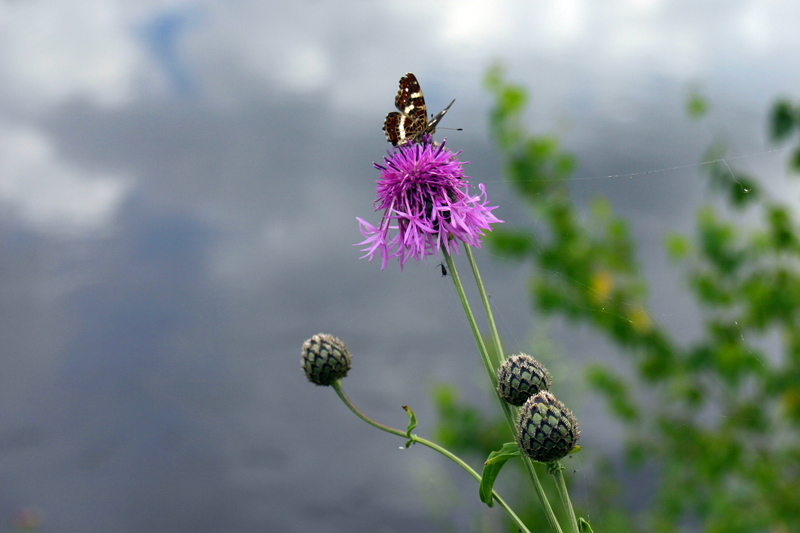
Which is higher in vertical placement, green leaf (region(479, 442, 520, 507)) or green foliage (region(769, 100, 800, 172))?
green foliage (region(769, 100, 800, 172))

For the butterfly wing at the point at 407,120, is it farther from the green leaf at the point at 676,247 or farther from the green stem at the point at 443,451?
the green leaf at the point at 676,247

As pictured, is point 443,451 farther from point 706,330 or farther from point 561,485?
point 706,330

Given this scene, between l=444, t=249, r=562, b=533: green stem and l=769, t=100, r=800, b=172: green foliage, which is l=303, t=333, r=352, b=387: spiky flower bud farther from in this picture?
l=769, t=100, r=800, b=172: green foliage

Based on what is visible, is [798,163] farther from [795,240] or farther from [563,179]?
[563,179]

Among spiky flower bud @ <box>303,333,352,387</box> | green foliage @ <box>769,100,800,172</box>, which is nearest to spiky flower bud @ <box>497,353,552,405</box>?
spiky flower bud @ <box>303,333,352,387</box>

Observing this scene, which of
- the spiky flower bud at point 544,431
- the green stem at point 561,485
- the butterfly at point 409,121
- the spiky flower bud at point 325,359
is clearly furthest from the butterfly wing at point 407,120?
the green stem at point 561,485

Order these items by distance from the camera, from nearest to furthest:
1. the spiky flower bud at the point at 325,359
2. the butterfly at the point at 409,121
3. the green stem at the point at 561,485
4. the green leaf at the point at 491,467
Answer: the green stem at the point at 561,485
the green leaf at the point at 491,467
the butterfly at the point at 409,121
the spiky flower bud at the point at 325,359

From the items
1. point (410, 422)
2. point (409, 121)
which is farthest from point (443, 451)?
point (409, 121)
